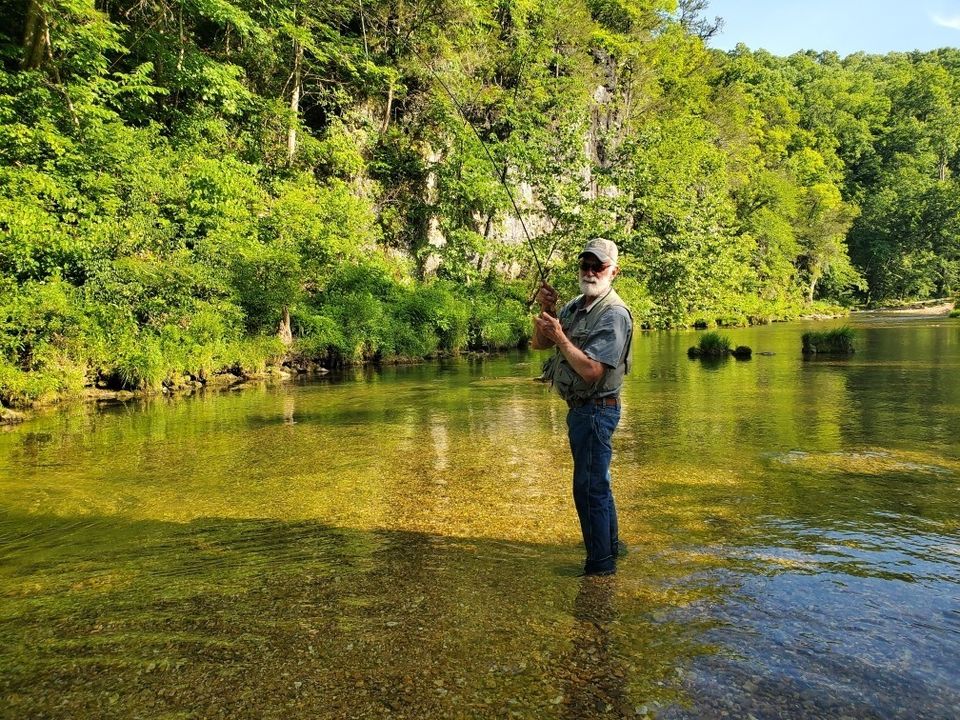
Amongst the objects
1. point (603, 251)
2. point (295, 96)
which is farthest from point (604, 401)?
point (295, 96)

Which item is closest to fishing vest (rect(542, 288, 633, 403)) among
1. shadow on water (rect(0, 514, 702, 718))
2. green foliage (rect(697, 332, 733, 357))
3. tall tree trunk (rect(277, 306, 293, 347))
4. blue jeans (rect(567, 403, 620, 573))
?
blue jeans (rect(567, 403, 620, 573))

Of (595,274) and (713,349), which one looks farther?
(713,349)

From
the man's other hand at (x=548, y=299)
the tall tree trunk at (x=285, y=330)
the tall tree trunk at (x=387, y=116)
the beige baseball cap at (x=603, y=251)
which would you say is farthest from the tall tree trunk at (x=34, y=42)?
the beige baseball cap at (x=603, y=251)

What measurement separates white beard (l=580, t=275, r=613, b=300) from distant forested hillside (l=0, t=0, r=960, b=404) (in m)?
6.08

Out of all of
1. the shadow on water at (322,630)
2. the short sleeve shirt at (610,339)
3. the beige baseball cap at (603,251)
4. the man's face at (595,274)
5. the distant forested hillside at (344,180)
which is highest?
the distant forested hillside at (344,180)

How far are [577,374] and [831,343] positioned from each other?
67.2 feet

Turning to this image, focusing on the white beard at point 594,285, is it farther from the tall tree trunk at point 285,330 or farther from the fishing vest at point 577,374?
the tall tree trunk at point 285,330

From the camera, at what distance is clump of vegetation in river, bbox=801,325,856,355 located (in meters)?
21.4

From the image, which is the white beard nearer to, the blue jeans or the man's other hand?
the man's other hand

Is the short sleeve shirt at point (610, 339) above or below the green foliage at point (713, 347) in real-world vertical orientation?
above

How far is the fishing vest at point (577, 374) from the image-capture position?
4172mm

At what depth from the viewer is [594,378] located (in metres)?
4.08

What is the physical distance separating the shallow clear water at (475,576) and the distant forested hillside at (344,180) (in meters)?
5.87

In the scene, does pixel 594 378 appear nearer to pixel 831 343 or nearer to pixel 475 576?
pixel 475 576
